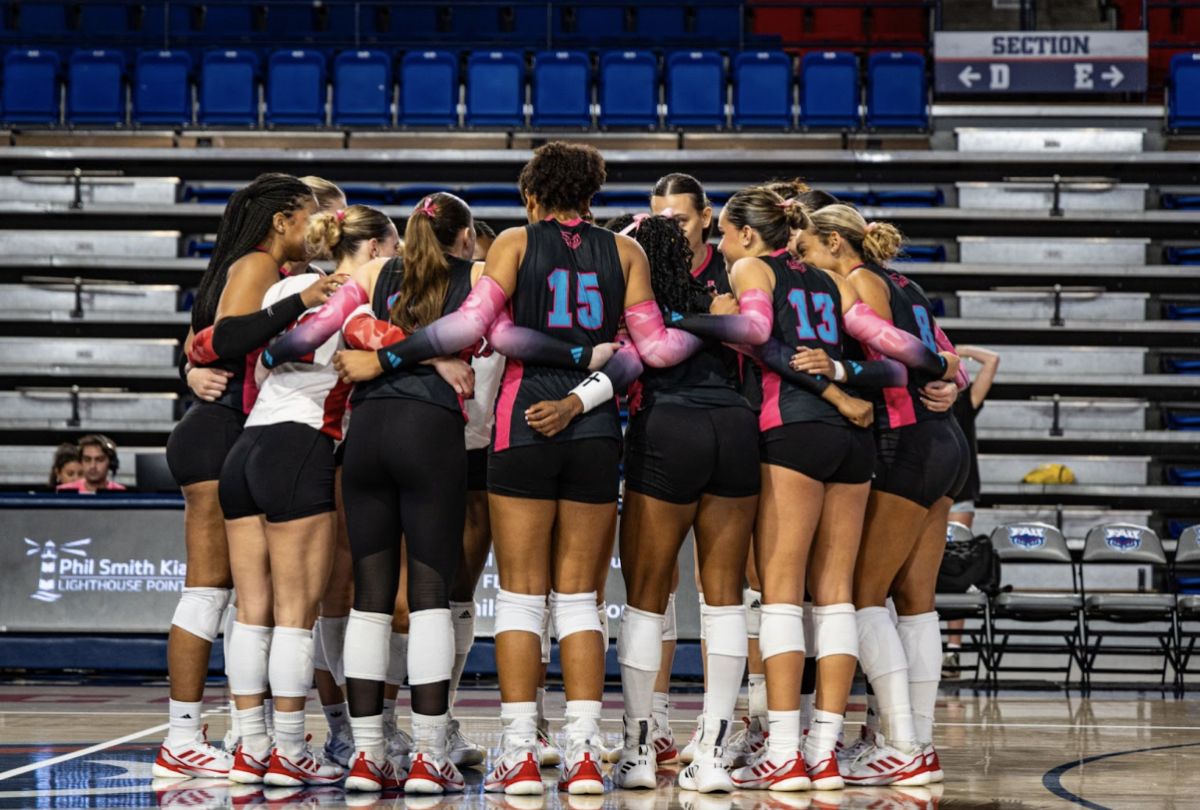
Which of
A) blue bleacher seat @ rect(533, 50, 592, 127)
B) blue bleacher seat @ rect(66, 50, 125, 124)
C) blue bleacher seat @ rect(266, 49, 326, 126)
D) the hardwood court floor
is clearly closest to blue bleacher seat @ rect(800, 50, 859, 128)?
blue bleacher seat @ rect(533, 50, 592, 127)

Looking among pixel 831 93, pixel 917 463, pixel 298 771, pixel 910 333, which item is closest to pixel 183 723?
pixel 298 771

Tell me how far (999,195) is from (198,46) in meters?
8.52

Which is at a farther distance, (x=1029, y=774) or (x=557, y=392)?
(x=1029, y=774)

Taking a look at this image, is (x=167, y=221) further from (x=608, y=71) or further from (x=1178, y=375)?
(x=1178, y=375)

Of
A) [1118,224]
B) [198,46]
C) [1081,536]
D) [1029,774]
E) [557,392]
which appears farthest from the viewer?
[198,46]

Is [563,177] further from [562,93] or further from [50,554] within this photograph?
[562,93]

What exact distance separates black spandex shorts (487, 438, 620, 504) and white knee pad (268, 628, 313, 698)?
73 cm

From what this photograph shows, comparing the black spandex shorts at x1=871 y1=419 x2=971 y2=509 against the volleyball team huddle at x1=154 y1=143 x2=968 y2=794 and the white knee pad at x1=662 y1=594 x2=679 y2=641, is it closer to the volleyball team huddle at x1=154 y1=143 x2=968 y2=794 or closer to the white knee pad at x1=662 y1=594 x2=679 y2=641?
the volleyball team huddle at x1=154 y1=143 x2=968 y2=794

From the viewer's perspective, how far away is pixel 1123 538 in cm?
849

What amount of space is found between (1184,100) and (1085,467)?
383 cm

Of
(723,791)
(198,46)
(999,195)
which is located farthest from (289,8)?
(723,791)

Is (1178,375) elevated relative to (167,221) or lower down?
lower down

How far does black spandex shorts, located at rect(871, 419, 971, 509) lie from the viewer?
4207 mm

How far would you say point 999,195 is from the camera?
1245 centimetres
